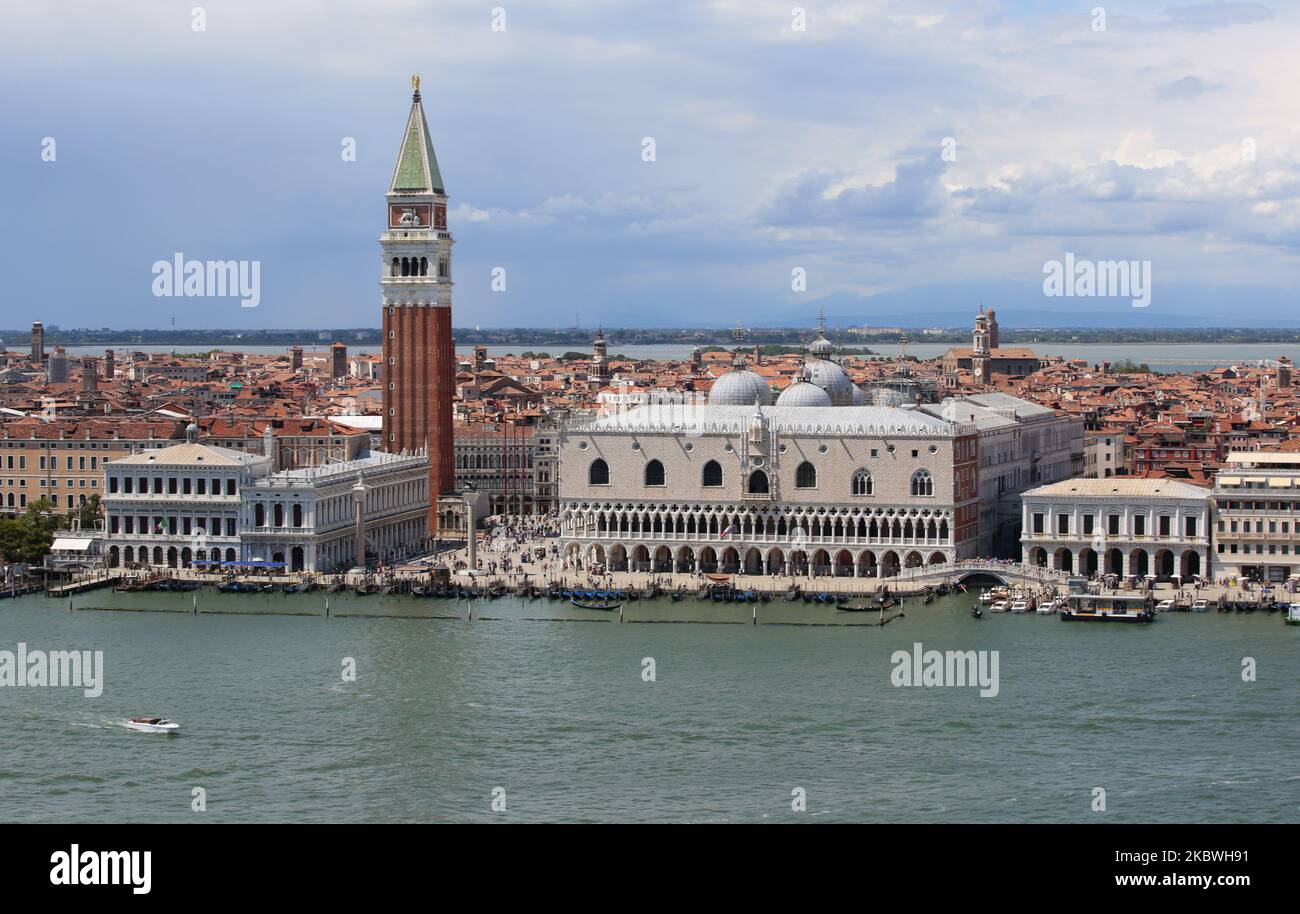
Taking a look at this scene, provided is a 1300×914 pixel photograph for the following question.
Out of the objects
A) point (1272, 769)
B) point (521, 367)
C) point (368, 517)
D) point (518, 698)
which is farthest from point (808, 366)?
point (521, 367)

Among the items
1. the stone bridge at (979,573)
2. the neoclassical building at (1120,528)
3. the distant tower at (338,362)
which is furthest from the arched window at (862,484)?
the distant tower at (338,362)

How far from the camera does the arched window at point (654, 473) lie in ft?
106

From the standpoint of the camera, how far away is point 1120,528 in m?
30.3

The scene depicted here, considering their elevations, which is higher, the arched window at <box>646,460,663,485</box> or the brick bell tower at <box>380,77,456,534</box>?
the brick bell tower at <box>380,77,456,534</box>

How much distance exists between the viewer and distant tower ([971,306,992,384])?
7569 cm

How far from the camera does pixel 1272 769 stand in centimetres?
1802

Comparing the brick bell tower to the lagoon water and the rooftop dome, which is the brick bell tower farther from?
the lagoon water

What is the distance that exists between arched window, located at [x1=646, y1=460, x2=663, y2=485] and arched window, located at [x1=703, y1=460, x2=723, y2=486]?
28.9 inches

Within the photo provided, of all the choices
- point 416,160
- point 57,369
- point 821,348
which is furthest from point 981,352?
point 416,160

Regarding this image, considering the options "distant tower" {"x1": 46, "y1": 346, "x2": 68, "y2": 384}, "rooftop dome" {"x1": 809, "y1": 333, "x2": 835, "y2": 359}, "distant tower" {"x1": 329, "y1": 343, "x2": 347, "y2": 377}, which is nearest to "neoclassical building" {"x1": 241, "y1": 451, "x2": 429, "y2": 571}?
"rooftop dome" {"x1": 809, "y1": 333, "x2": 835, "y2": 359}

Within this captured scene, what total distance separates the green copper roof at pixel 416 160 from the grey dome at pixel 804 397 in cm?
768

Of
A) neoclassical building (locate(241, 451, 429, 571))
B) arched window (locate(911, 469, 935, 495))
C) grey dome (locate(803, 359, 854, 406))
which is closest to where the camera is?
arched window (locate(911, 469, 935, 495))

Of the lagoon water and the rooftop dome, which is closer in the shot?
the lagoon water
